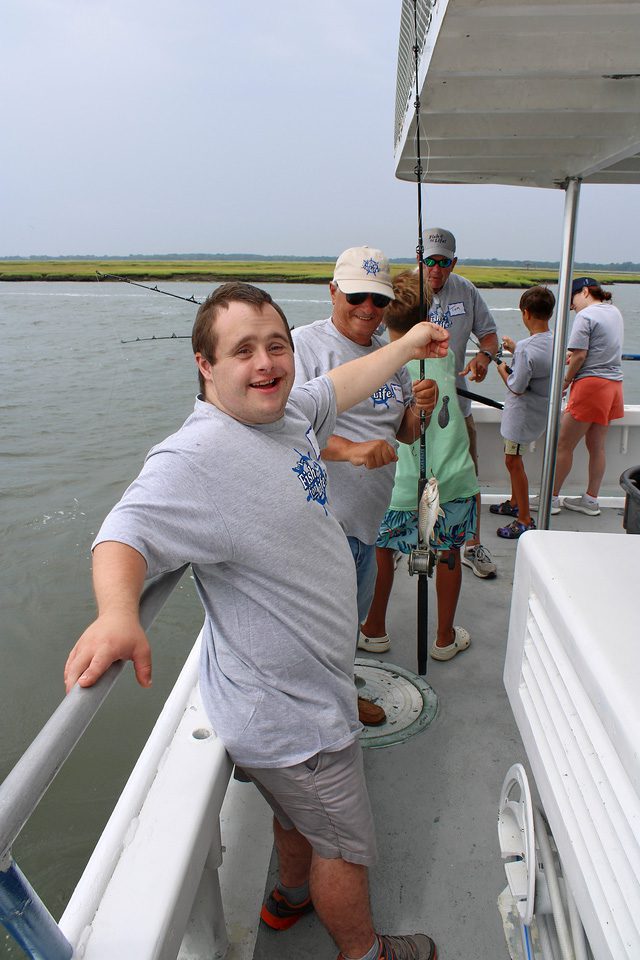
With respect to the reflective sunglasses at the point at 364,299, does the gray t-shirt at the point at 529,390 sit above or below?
below

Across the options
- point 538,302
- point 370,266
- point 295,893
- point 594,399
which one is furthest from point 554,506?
point 295,893

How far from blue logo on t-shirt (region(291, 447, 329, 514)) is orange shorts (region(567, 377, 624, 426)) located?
3.31 m

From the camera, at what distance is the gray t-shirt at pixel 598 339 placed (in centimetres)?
439

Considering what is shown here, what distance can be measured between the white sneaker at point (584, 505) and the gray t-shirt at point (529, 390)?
2.12 ft

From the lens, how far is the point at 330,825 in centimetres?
142

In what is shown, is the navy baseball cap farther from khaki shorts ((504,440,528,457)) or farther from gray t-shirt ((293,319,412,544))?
gray t-shirt ((293,319,412,544))

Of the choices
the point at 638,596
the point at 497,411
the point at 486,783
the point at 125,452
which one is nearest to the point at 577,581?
the point at 638,596

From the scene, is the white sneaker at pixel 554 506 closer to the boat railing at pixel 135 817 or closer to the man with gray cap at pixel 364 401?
the man with gray cap at pixel 364 401

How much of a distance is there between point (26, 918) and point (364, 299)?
5.83 feet

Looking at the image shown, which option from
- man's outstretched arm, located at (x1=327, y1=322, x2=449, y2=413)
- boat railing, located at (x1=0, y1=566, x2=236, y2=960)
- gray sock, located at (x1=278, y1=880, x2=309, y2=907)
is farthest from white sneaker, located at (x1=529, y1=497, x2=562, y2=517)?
gray sock, located at (x1=278, y1=880, x2=309, y2=907)

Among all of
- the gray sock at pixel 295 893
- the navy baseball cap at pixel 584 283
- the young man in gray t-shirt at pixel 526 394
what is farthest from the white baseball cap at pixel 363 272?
the navy baseball cap at pixel 584 283

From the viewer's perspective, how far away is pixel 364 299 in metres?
2.13

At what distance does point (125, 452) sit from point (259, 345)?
10331 mm

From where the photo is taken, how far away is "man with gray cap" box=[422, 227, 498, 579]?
3207 mm
